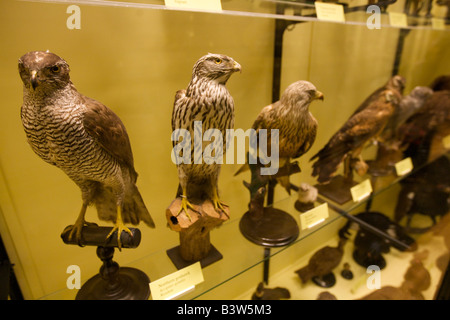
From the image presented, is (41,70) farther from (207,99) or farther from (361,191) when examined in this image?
(361,191)

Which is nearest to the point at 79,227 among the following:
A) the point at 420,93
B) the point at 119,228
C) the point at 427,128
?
the point at 119,228

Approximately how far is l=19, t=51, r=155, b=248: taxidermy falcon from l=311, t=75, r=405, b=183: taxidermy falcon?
2.56 ft

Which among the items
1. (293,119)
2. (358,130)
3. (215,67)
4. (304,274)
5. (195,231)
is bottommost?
(304,274)

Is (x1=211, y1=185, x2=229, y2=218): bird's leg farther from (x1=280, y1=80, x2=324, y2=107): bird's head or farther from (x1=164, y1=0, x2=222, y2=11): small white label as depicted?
(x1=164, y1=0, x2=222, y2=11): small white label

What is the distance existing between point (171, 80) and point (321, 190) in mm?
762

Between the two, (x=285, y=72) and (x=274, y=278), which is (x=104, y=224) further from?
(x=274, y=278)

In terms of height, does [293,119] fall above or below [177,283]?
above

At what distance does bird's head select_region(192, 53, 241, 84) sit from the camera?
22.7 inches

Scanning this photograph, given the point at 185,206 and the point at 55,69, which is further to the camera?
the point at 185,206

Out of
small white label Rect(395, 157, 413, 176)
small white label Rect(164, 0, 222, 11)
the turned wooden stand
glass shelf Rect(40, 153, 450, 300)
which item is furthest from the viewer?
small white label Rect(395, 157, 413, 176)

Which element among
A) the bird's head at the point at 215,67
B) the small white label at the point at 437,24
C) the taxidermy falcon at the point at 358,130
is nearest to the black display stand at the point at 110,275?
the bird's head at the point at 215,67

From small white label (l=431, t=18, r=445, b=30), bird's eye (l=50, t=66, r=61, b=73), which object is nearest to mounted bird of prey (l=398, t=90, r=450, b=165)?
small white label (l=431, t=18, r=445, b=30)

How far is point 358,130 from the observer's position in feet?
3.38

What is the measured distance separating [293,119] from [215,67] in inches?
11.7
